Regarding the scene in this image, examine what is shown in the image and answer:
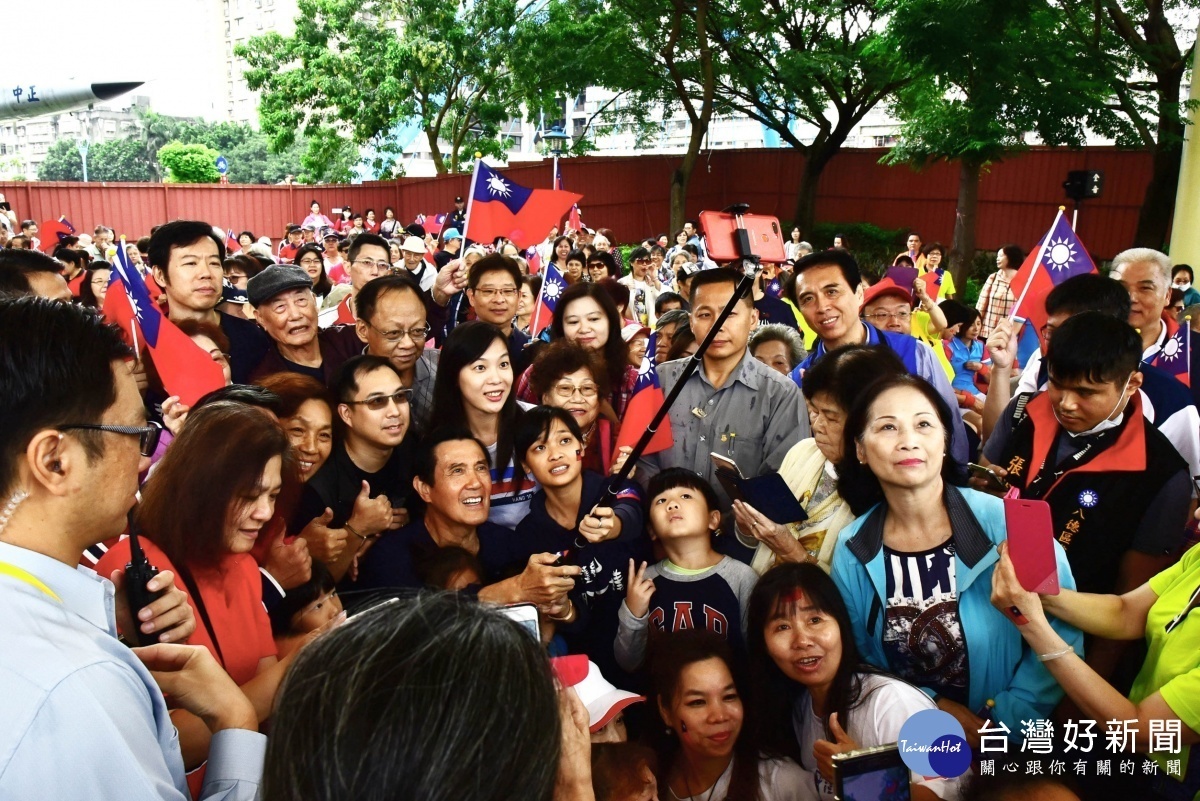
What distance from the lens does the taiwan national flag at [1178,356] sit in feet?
13.5

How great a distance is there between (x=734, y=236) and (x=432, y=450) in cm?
120

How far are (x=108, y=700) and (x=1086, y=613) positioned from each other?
6.83ft

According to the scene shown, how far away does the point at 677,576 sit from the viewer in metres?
2.72

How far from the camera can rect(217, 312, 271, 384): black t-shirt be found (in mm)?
3984

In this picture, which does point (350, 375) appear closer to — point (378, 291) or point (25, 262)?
point (378, 291)

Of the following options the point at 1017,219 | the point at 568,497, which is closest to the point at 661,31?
the point at 1017,219

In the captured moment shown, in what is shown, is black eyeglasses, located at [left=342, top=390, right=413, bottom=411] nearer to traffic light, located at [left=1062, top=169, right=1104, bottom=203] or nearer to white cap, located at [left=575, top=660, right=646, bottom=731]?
white cap, located at [left=575, top=660, right=646, bottom=731]

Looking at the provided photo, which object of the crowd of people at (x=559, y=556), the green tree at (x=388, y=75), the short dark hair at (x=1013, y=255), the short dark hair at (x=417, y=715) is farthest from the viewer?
the green tree at (x=388, y=75)

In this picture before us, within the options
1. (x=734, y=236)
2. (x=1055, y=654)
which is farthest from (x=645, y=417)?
(x=1055, y=654)

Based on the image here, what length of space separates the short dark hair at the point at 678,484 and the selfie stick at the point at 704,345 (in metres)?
0.11

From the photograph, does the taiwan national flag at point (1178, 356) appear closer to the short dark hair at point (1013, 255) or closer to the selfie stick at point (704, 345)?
the selfie stick at point (704, 345)

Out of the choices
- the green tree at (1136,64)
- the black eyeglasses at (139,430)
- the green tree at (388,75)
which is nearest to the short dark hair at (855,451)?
the black eyeglasses at (139,430)

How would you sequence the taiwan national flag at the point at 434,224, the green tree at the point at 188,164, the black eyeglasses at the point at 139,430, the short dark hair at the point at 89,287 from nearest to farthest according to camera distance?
the black eyeglasses at the point at 139,430, the short dark hair at the point at 89,287, the taiwan national flag at the point at 434,224, the green tree at the point at 188,164

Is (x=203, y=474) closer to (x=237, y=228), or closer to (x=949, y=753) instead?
(x=949, y=753)
